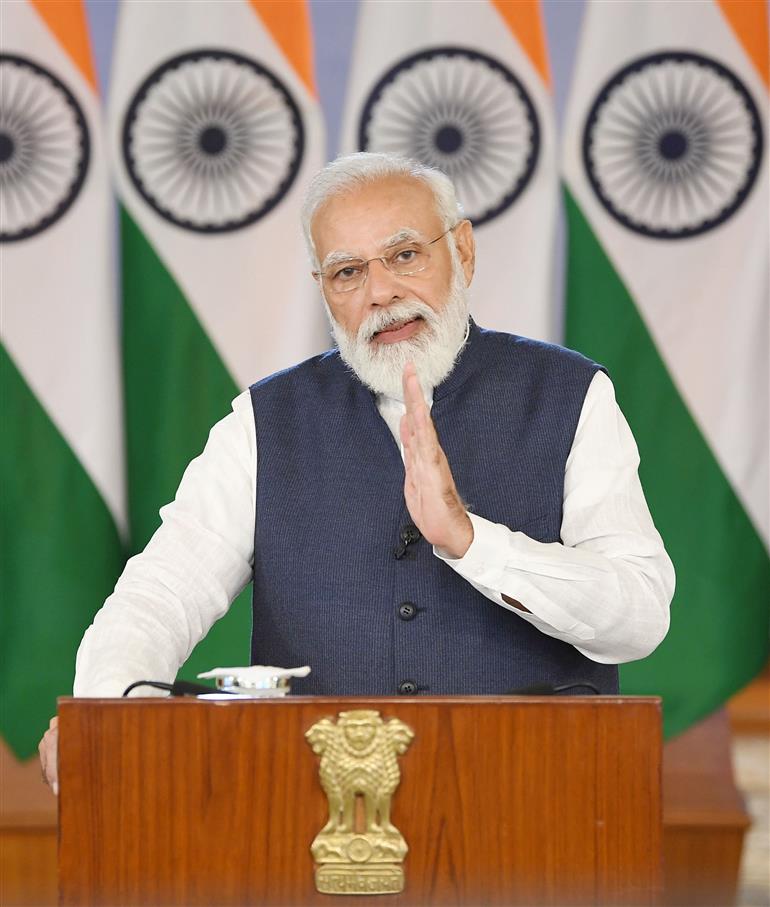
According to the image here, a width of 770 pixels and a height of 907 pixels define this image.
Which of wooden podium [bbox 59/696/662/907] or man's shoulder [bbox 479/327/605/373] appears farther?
man's shoulder [bbox 479/327/605/373]

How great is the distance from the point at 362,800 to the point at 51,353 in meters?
2.37

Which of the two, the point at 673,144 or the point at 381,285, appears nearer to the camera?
the point at 381,285

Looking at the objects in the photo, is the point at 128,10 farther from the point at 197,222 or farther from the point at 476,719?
the point at 476,719

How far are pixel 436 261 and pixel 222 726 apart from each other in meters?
1.10

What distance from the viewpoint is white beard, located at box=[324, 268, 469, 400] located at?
225 centimetres

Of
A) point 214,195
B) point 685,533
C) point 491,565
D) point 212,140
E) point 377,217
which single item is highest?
point 212,140

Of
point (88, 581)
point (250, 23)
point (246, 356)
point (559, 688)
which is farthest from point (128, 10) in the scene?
point (559, 688)

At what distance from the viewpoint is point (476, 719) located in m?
1.38

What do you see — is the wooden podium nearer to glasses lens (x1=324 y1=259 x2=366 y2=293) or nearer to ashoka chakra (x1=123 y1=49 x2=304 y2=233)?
glasses lens (x1=324 y1=259 x2=366 y2=293)

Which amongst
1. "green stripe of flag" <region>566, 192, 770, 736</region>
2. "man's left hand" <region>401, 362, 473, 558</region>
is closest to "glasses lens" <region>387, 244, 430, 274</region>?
"man's left hand" <region>401, 362, 473, 558</region>

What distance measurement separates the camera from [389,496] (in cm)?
219

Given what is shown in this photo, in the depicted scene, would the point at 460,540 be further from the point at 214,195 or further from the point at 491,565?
the point at 214,195

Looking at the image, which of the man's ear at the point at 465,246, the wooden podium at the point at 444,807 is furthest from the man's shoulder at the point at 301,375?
the wooden podium at the point at 444,807

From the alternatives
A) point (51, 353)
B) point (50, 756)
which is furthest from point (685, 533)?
point (50, 756)
